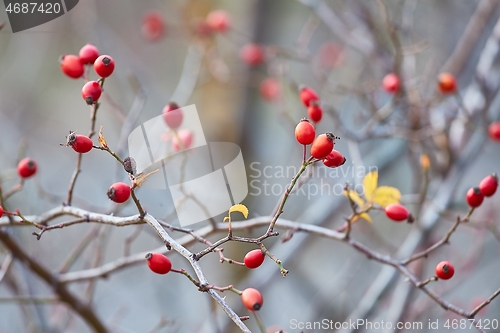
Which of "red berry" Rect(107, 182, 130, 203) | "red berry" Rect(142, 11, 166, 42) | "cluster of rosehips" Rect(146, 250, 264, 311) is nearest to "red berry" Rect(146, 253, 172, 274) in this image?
"cluster of rosehips" Rect(146, 250, 264, 311)

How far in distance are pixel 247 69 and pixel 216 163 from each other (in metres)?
2.65

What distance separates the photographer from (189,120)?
202 cm

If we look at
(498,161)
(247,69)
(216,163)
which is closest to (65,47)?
(247,69)

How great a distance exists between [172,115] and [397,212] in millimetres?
868

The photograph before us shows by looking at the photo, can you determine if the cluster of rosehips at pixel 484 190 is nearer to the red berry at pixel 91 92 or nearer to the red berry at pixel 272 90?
the red berry at pixel 91 92

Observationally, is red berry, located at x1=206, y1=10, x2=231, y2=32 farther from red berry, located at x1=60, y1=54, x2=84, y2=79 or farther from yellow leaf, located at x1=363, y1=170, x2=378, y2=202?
yellow leaf, located at x1=363, y1=170, x2=378, y2=202

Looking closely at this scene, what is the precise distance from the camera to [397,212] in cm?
164

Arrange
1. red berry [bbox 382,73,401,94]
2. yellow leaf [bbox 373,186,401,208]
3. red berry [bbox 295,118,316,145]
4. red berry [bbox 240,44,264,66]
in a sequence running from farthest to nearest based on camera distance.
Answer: red berry [bbox 240,44,264,66]
red berry [bbox 382,73,401,94]
yellow leaf [bbox 373,186,401,208]
red berry [bbox 295,118,316,145]

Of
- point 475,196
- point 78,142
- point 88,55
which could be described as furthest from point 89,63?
point 475,196

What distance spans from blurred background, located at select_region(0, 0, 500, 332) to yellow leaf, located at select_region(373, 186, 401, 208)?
1300 mm

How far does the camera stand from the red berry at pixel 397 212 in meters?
1.63

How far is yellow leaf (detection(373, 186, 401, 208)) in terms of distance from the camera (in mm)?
1713

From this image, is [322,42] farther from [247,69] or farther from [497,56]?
[497,56]

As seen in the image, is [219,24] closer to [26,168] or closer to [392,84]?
[392,84]
